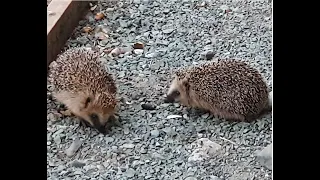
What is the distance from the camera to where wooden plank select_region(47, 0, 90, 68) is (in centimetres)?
367

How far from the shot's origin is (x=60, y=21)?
3.86 m

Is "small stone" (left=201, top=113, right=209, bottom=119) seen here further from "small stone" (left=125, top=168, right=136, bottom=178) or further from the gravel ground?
"small stone" (left=125, top=168, right=136, bottom=178)

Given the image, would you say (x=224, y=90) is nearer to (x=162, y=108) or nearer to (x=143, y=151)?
(x=162, y=108)

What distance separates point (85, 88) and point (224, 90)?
2.37 feet

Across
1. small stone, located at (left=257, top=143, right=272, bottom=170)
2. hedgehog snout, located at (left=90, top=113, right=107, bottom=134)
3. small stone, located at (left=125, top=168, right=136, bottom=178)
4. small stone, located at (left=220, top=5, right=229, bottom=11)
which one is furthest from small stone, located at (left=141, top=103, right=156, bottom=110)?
small stone, located at (left=220, top=5, right=229, bottom=11)

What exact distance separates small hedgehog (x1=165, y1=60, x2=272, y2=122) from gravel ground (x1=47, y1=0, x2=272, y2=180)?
55mm

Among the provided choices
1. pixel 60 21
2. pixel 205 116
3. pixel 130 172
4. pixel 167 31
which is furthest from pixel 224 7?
pixel 130 172

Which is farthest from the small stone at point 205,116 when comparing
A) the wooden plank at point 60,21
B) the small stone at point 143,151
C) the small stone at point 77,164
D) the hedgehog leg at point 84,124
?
the wooden plank at point 60,21

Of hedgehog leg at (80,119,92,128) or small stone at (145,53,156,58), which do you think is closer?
hedgehog leg at (80,119,92,128)

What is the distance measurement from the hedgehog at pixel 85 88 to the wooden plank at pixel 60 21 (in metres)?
0.30

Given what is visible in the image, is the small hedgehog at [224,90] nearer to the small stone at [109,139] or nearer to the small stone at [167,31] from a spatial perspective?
the small stone at [109,139]

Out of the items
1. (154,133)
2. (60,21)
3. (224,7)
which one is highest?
(60,21)

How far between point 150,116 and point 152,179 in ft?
1.93
